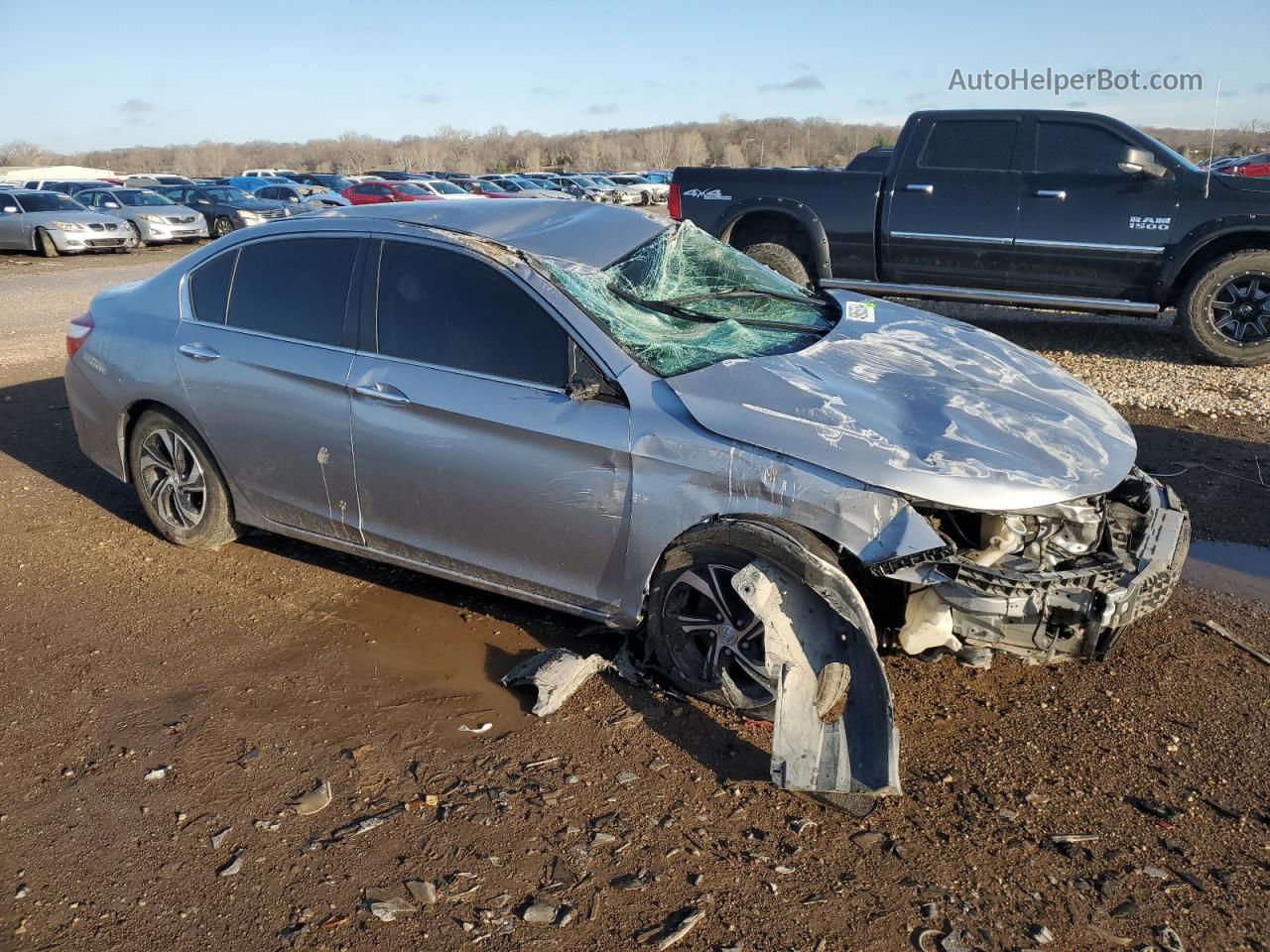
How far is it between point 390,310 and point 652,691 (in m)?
1.92

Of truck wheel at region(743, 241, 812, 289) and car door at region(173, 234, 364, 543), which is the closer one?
car door at region(173, 234, 364, 543)

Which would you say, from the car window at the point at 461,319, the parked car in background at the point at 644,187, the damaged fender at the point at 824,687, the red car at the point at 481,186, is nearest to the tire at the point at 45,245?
the red car at the point at 481,186

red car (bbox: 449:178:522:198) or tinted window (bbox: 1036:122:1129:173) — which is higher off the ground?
tinted window (bbox: 1036:122:1129:173)

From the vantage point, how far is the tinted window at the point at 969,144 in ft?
29.8

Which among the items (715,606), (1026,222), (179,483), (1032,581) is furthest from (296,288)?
(1026,222)

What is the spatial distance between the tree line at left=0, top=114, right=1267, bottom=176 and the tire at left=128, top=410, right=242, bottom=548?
303 feet

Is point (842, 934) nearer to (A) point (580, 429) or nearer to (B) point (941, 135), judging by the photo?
(A) point (580, 429)

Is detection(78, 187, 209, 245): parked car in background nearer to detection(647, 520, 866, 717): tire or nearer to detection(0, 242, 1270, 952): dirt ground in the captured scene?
detection(0, 242, 1270, 952): dirt ground

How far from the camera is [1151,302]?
8.65m

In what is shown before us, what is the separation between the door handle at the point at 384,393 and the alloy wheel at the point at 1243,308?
7241mm

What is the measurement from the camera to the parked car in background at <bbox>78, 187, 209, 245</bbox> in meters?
24.3

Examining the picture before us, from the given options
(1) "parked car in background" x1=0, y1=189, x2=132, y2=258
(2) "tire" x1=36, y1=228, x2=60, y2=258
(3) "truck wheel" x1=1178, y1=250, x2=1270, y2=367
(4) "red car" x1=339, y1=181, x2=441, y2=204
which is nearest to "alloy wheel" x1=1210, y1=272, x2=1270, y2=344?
(3) "truck wheel" x1=1178, y1=250, x2=1270, y2=367

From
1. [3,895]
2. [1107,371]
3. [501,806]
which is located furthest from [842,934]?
[1107,371]

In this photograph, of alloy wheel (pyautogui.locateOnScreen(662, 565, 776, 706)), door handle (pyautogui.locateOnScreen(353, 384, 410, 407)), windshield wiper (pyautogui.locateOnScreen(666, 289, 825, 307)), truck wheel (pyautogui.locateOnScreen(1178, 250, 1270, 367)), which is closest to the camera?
alloy wheel (pyautogui.locateOnScreen(662, 565, 776, 706))
